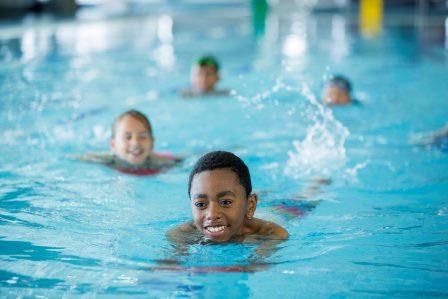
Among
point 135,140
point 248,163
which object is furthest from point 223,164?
point 248,163

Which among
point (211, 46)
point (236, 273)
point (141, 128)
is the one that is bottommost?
point (236, 273)

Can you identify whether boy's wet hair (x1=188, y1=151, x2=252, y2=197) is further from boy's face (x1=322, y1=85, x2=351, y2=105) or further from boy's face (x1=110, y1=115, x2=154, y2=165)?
boy's face (x1=322, y1=85, x2=351, y2=105)

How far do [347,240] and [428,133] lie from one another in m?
3.39

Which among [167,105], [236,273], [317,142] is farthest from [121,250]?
[167,105]

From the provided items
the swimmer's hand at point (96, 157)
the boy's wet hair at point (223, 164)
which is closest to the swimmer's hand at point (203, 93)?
the swimmer's hand at point (96, 157)

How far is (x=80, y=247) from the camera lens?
4105 millimetres

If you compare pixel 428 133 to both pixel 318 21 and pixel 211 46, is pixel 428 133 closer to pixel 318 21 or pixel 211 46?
pixel 211 46

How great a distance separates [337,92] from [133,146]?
3.43 meters

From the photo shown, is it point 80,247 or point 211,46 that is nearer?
point 80,247

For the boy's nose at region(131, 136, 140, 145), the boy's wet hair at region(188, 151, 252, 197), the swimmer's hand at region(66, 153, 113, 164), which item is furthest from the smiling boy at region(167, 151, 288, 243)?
the swimmer's hand at region(66, 153, 113, 164)

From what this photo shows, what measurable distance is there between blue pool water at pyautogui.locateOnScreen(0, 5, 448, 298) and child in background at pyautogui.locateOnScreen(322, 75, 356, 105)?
173 millimetres

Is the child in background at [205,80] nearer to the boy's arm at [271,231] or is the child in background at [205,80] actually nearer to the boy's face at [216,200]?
the boy's arm at [271,231]

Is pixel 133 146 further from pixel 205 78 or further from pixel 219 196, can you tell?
pixel 205 78

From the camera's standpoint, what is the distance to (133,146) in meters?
5.56
